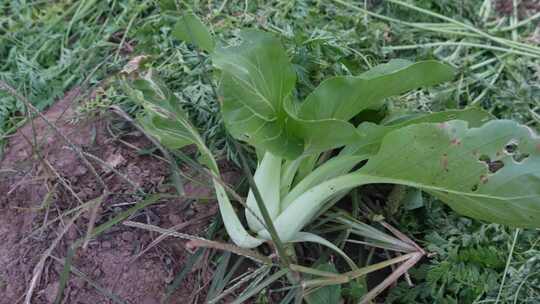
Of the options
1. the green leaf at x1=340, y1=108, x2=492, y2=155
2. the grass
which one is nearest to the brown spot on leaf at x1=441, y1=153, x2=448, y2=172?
the green leaf at x1=340, y1=108, x2=492, y2=155

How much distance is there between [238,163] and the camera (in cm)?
130

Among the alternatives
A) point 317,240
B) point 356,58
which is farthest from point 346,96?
point 356,58

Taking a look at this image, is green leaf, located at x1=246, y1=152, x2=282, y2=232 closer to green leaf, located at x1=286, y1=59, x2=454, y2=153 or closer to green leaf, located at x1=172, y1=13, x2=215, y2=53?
green leaf, located at x1=286, y1=59, x2=454, y2=153

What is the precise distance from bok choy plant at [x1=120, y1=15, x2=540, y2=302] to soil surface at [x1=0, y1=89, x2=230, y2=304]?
0.14 metres

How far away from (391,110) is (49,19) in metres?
1.13

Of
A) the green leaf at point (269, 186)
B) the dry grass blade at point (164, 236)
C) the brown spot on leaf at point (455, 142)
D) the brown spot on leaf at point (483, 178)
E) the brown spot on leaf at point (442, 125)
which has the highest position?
the brown spot on leaf at point (442, 125)

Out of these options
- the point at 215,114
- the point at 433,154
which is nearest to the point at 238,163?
the point at 215,114

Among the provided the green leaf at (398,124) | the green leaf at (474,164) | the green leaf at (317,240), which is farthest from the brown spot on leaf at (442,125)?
the green leaf at (317,240)

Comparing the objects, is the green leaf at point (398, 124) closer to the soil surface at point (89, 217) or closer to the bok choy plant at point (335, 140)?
the bok choy plant at point (335, 140)

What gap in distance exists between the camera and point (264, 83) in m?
1.08

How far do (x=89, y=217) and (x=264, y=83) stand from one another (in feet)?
1.60

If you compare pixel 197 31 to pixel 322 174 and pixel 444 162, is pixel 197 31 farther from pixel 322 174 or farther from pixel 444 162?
pixel 444 162

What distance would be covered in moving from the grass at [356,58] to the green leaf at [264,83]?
0.78 ft

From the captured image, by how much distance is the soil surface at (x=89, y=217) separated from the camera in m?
1.16
